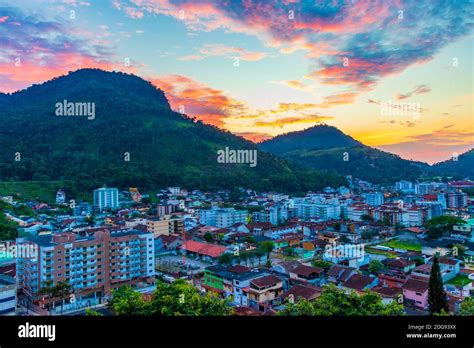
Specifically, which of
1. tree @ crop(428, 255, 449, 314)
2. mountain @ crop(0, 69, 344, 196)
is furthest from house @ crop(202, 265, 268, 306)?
mountain @ crop(0, 69, 344, 196)

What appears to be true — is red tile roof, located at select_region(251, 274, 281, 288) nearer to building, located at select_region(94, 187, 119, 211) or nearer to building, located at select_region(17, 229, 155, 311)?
building, located at select_region(17, 229, 155, 311)

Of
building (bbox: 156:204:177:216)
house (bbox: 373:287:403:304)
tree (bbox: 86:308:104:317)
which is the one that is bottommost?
house (bbox: 373:287:403:304)

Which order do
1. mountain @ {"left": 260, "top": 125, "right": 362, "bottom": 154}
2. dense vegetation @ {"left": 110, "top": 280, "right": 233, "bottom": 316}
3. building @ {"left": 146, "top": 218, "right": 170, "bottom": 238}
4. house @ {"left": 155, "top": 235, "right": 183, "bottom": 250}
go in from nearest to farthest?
dense vegetation @ {"left": 110, "top": 280, "right": 233, "bottom": 316}, house @ {"left": 155, "top": 235, "right": 183, "bottom": 250}, building @ {"left": 146, "top": 218, "right": 170, "bottom": 238}, mountain @ {"left": 260, "top": 125, "right": 362, "bottom": 154}

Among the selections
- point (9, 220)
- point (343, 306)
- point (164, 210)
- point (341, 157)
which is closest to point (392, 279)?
point (343, 306)

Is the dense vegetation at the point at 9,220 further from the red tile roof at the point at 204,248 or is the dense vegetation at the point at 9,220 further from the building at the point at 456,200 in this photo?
the building at the point at 456,200
